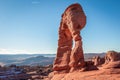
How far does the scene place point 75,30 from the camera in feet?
75.2

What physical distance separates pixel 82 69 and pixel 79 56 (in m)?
1.20

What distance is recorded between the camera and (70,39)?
26.2m

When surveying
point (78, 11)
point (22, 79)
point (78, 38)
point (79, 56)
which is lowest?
point (22, 79)

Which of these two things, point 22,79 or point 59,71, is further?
point 22,79

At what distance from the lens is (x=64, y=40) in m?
26.5

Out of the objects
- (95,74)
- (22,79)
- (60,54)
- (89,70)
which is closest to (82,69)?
(89,70)

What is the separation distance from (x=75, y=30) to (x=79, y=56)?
8.47ft

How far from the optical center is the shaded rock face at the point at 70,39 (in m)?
22.1

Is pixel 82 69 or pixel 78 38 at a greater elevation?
pixel 78 38

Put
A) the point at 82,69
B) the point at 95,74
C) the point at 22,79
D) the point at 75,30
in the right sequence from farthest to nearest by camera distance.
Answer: the point at 22,79, the point at 75,30, the point at 82,69, the point at 95,74

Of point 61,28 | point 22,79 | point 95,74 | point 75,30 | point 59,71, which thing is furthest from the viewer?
point 22,79

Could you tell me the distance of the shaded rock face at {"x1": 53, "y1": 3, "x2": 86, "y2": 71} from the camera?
22084 millimetres

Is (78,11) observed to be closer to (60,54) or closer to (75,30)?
(75,30)

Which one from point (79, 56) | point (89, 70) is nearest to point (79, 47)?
point (79, 56)
